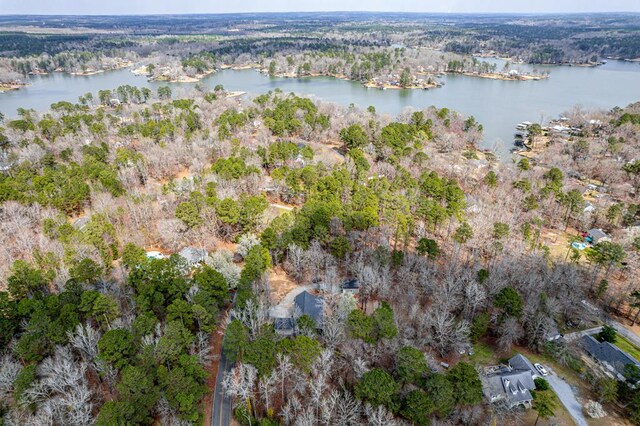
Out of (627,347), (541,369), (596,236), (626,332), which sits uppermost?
(596,236)

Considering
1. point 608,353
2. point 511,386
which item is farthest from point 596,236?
point 511,386

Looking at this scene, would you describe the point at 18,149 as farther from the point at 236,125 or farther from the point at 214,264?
the point at 214,264

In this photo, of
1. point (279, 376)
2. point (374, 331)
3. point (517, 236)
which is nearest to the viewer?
point (279, 376)

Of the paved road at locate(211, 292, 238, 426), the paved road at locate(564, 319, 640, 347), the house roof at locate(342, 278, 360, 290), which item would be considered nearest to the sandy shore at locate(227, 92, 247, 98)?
the house roof at locate(342, 278, 360, 290)

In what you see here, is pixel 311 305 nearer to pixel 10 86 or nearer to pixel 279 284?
pixel 279 284

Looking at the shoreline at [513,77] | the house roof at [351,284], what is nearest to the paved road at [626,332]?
the house roof at [351,284]

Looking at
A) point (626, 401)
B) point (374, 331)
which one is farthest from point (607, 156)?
point (374, 331)

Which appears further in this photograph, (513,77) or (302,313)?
(513,77)
